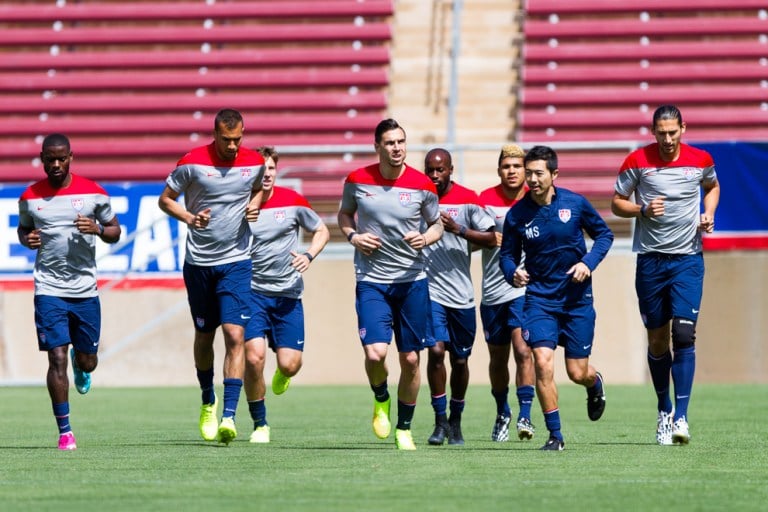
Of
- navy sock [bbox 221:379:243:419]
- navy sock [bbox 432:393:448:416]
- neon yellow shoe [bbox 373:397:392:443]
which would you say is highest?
navy sock [bbox 221:379:243:419]

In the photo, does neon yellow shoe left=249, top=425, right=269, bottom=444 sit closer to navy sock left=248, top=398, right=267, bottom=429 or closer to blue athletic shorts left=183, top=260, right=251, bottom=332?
navy sock left=248, top=398, right=267, bottom=429

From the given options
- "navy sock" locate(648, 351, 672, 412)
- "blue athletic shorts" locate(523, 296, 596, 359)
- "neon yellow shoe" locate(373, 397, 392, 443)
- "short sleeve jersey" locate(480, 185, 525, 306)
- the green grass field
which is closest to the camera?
the green grass field

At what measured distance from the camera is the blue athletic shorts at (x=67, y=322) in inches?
384

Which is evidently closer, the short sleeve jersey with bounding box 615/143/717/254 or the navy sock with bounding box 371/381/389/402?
the navy sock with bounding box 371/381/389/402

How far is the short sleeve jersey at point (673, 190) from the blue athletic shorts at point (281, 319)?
2.64m

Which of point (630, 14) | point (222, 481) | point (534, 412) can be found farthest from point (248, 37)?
point (222, 481)

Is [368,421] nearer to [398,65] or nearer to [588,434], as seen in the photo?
[588,434]

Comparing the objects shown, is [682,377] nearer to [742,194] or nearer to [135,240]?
[742,194]

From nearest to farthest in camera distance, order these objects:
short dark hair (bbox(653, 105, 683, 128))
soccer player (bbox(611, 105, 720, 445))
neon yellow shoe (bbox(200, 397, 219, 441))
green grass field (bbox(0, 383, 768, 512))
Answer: green grass field (bbox(0, 383, 768, 512)), short dark hair (bbox(653, 105, 683, 128)), soccer player (bbox(611, 105, 720, 445)), neon yellow shoe (bbox(200, 397, 219, 441))

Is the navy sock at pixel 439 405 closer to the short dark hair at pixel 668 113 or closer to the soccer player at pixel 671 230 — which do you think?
the soccer player at pixel 671 230

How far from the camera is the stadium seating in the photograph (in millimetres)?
21891

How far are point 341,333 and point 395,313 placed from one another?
8.67 metres

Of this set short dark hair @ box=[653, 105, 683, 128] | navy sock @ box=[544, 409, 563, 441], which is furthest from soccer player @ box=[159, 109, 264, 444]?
short dark hair @ box=[653, 105, 683, 128]

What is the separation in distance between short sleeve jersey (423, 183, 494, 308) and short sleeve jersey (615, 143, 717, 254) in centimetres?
117
